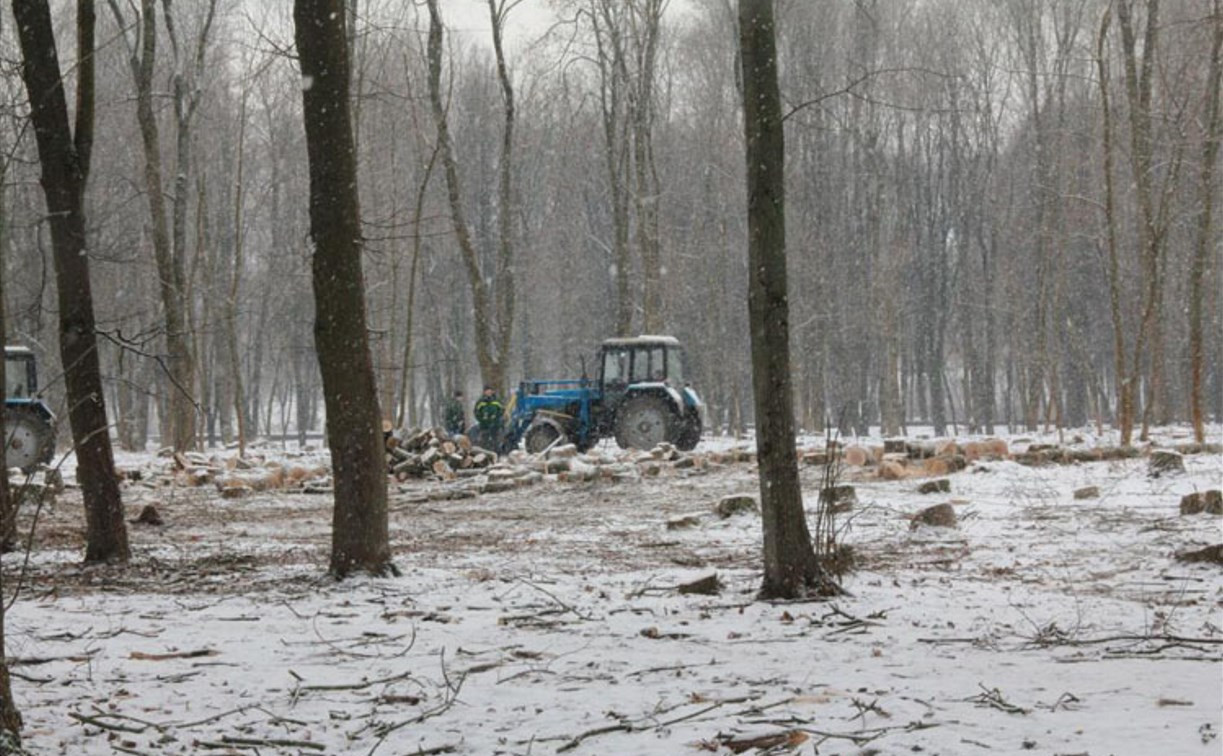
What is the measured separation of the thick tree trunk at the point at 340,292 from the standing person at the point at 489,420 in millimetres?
13314

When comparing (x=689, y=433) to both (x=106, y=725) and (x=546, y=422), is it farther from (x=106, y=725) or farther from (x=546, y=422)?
(x=106, y=725)

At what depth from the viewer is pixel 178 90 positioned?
20.8 meters

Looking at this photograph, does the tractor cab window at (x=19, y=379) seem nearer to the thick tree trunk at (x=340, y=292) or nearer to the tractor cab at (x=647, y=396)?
the tractor cab at (x=647, y=396)

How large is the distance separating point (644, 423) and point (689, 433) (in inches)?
34.3

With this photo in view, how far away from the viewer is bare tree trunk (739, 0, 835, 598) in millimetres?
6098

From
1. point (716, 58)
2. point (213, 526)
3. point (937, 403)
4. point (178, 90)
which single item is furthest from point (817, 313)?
A: point (213, 526)

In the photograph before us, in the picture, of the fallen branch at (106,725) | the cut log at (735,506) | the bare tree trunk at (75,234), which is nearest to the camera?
the fallen branch at (106,725)

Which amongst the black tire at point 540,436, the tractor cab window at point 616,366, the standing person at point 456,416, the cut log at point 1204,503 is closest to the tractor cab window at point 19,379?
the standing person at point 456,416

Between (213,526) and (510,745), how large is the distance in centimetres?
844

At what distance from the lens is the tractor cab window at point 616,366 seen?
66.7 ft

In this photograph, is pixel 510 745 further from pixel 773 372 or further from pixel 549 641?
pixel 773 372

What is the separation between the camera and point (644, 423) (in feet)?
65.4

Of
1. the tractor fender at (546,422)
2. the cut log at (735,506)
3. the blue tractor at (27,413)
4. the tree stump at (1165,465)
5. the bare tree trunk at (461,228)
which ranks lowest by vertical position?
the cut log at (735,506)

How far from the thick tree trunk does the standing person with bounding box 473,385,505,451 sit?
13.3m
